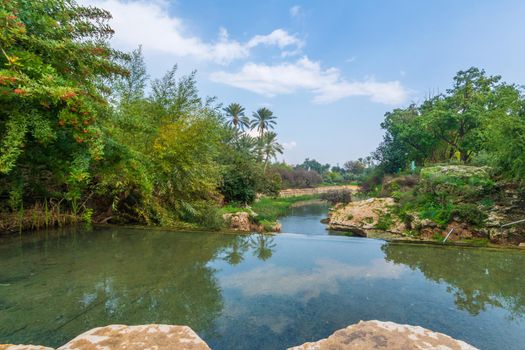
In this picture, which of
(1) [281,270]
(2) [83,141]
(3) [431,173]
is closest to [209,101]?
(2) [83,141]

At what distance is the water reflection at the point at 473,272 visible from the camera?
230 cm

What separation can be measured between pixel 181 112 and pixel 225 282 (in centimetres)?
600

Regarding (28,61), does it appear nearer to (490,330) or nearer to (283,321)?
(283,321)

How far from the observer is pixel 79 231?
5.07 metres

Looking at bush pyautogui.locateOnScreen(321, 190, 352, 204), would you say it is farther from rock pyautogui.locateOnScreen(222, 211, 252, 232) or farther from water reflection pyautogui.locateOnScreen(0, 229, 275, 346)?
water reflection pyautogui.locateOnScreen(0, 229, 275, 346)

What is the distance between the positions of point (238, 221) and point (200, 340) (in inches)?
360

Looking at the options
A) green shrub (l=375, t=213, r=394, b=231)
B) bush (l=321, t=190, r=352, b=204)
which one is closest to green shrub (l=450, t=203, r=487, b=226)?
green shrub (l=375, t=213, r=394, b=231)

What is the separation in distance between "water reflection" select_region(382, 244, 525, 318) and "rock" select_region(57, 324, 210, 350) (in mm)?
2094

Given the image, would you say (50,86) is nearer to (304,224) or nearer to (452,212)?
(452,212)

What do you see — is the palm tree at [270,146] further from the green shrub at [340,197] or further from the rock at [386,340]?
the rock at [386,340]

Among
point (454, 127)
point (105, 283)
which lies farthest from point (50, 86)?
point (454, 127)

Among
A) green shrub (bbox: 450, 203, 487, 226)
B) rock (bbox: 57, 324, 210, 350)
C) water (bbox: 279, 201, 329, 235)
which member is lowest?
water (bbox: 279, 201, 329, 235)

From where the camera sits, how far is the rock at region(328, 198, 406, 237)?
935cm

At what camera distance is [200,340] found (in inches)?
58.6
